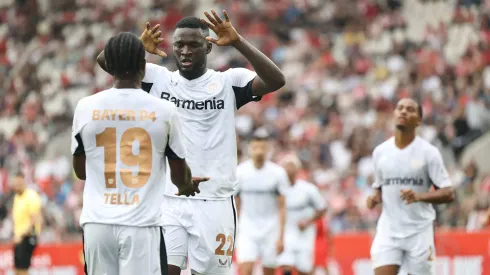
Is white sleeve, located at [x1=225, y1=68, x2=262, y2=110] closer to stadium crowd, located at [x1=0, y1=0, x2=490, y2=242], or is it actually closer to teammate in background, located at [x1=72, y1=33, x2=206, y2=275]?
teammate in background, located at [x1=72, y1=33, x2=206, y2=275]

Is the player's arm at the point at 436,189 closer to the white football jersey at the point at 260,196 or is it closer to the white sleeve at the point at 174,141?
the white sleeve at the point at 174,141

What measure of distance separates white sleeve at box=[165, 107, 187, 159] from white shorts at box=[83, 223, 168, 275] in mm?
526

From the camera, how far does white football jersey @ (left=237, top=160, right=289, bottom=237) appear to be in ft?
49.5

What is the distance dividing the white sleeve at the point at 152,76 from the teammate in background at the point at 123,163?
1.66m

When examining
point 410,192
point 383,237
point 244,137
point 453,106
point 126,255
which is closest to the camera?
point 126,255

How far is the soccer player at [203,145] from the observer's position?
27.5 feet

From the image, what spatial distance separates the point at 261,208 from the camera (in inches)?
599

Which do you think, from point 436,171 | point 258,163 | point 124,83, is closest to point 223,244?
point 124,83

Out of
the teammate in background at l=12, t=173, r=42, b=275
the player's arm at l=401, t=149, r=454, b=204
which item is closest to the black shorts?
the teammate in background at l=12, t=173, r=42, b=275

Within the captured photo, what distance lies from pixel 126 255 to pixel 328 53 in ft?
Result: 69.5

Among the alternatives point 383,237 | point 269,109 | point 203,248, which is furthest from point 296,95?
point 203,248

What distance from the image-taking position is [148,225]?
6.83m

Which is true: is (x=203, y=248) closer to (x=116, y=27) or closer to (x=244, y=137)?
(x=244, y=137)

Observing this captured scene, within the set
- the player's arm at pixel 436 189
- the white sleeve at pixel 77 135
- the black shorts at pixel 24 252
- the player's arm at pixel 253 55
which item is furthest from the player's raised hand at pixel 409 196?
the black shorts at pixel 24 252
